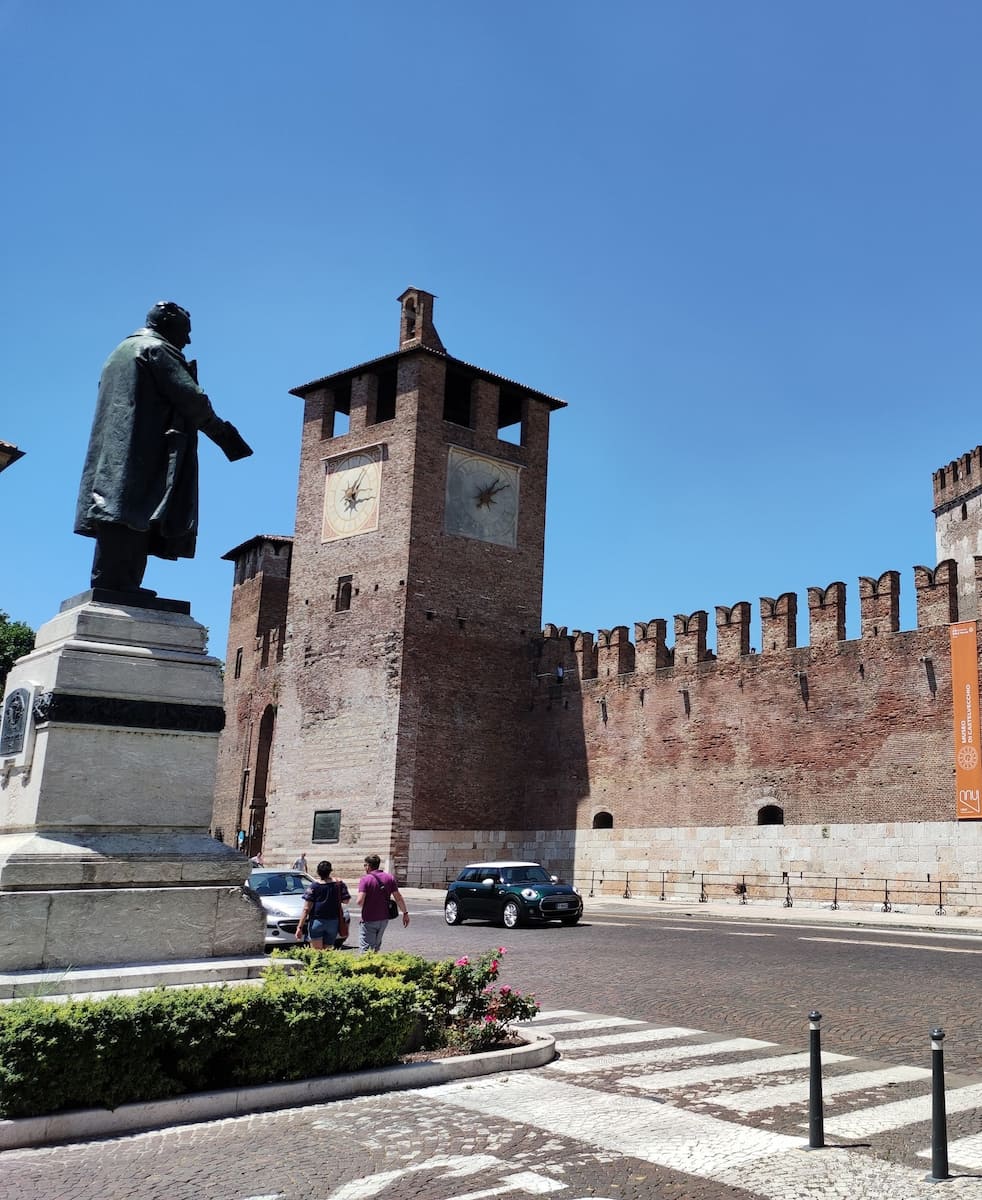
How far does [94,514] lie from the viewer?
701 cm

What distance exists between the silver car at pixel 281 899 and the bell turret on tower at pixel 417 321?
20.9 metres

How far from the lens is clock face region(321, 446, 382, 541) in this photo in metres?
33.5

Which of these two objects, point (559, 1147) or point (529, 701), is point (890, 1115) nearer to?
point (559, 1147)

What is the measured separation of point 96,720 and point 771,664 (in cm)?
2297

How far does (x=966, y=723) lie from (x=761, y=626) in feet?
19.1

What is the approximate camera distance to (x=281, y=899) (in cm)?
1509

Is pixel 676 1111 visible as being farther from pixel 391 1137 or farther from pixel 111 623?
pixel 111 623

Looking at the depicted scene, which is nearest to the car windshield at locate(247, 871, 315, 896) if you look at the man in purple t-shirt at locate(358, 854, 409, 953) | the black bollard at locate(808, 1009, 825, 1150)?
the man in purple t-shirt at locate(358, 854, 409, 953)

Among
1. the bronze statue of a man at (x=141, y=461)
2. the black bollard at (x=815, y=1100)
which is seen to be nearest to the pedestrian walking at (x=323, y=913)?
the bronze statue of a man at (x=141, y=461)

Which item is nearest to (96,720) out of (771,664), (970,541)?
(771,664)

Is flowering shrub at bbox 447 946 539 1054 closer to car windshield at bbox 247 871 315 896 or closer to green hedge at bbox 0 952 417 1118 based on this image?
green hedge at bbox 0 952 417 1118

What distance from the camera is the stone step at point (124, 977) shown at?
5543mm

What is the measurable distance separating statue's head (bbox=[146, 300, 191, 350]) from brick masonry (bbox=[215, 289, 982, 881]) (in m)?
20.2

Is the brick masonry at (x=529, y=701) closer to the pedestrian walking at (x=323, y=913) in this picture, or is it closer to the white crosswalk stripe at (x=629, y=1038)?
the white crosswalk stripe at (x=629, y=1038)
